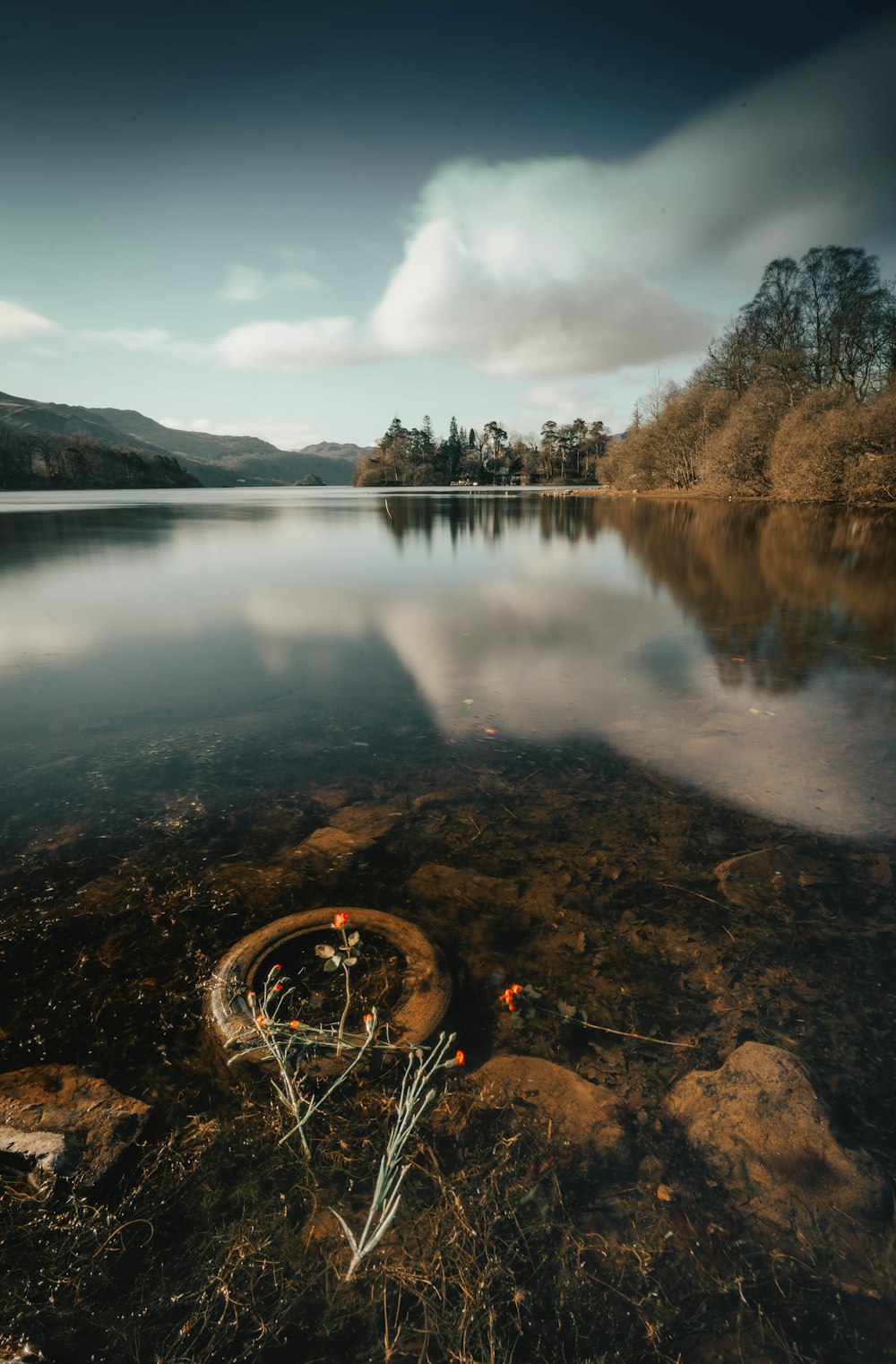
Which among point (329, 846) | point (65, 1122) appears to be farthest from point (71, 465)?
point (65, 1122)

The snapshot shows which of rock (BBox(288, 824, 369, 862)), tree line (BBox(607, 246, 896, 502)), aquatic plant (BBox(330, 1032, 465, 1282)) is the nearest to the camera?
aquatic plant (BBox(330, 1032, 465, 1282))

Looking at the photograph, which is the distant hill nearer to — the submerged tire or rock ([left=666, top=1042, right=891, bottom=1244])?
the submerged tire

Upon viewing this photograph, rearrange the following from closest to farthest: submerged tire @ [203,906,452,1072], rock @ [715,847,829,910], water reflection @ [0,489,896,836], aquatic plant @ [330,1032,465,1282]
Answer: aquatic plant @ [330,1032,465,1282]
submerged tire @ [203,906,452,1072]
rock @ [715,847,829,910]
water reflection @ [0,489,896,836]

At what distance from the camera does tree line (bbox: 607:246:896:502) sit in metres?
34.7

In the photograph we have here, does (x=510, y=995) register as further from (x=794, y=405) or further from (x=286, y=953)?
(x=794, y=405)

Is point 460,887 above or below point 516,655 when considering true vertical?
below

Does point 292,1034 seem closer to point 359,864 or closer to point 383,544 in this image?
point 359,864

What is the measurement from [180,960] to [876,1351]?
3.35 metres

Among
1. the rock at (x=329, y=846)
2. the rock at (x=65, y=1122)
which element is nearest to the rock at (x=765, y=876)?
the rock at (x=329, y=846)

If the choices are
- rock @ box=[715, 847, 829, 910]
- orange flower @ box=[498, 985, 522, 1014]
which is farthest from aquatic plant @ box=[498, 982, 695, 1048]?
rock @ box=[715, 847, 829, 910]

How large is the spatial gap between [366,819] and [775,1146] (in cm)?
327

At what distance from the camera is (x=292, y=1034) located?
268 cm

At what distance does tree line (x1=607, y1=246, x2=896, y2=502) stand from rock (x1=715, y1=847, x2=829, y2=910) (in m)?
39.4

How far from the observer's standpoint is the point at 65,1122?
235 cm
